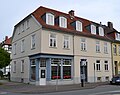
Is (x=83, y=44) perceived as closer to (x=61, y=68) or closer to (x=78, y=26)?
(x=78, y=26)

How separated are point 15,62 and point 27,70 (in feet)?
22.4

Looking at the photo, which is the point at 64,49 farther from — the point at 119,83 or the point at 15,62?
the point at 15,62

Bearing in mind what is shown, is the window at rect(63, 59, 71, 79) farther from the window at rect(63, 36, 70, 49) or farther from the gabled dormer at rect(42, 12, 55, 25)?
the gabled dormer at rect(42, 12, 55, 25)

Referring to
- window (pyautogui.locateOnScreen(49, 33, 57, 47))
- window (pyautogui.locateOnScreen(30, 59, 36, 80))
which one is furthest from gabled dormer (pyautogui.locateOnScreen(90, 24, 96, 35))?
window (pyautogui.locateOnScreen(30, 59, 36, 80))

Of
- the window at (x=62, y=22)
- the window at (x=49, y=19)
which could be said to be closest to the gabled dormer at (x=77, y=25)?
the window at (x=62, y=22)

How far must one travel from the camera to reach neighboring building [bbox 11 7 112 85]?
2892 cm

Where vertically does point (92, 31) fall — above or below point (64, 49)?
above

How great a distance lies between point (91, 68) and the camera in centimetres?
3450

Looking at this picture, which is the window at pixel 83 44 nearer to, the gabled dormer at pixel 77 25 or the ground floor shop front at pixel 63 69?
the ground floor shop front at pixel 63 69

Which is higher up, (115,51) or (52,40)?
(52,40)

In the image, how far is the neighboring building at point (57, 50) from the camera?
94.9 feet

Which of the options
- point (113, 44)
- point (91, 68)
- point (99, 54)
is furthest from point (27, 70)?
point (113, 44)

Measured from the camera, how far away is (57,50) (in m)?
29.9

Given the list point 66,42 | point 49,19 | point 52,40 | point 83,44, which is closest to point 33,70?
point 52,40
